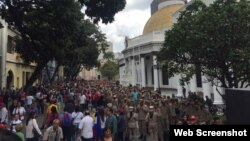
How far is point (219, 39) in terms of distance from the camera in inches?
583

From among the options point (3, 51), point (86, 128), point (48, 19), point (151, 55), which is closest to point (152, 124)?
point (86, 128)

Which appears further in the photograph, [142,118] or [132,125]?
[142,118]

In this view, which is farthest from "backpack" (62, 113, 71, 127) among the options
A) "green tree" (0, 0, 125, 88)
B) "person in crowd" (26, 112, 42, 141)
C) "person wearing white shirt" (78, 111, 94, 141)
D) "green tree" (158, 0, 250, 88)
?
"green tree" (0, 0, 125, 88)

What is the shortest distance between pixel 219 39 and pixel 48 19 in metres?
10.2

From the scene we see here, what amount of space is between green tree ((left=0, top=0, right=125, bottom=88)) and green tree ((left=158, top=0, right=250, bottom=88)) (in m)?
4.32

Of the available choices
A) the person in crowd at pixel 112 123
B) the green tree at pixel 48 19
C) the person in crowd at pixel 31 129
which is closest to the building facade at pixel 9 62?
the green tree at pixel 48 19

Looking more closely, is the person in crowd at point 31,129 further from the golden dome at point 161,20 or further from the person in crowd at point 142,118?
the golden dome at point 161,20

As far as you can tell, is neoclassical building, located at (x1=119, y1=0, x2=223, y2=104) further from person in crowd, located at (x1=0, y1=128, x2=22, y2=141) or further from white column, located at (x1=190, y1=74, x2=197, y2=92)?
person in crowd, located at (x1=0, y1=128, x2=22, y2=141)

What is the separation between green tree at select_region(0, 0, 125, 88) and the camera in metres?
18.4

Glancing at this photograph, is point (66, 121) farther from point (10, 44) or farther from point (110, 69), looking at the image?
point (110, 69)

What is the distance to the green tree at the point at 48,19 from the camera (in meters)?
18.4

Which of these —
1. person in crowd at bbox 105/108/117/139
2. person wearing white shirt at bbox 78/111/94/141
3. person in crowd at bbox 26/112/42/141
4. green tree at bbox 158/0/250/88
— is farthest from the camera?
green tree at bbox 158/0/250/88

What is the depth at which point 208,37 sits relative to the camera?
1485 centimetres

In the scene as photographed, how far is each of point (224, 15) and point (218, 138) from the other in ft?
34.1
